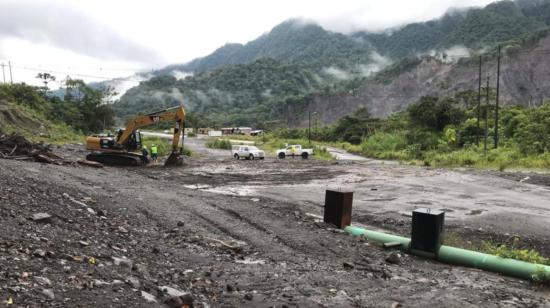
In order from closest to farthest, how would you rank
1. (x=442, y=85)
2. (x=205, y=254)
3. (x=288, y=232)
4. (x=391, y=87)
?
(x=205, y=254), (x=288, y=232), (x=442, y=85), (x=391, y=87)

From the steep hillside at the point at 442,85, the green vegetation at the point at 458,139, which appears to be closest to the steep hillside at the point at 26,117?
the green vegetation at the point at 458,139

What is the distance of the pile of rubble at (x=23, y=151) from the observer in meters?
18.3

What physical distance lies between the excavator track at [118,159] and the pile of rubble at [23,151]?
4833 mm

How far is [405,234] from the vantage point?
11766 mm

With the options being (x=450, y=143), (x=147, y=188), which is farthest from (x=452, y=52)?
(x=147, y=188)

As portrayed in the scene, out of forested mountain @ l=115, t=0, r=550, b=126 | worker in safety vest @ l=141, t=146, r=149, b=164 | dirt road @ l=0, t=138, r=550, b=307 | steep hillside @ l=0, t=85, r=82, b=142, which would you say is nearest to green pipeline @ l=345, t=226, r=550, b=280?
dirt road @ l=0, t=138, r=550, b=307

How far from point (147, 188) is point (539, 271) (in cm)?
1061

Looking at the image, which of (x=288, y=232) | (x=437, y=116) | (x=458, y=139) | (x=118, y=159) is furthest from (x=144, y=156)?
(x=437, y=116)

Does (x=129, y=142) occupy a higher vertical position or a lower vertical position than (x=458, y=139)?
lower

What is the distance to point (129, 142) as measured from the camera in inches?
1022

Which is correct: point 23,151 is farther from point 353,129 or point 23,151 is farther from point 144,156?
point 353,129

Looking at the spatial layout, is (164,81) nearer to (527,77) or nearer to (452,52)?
(452,52)

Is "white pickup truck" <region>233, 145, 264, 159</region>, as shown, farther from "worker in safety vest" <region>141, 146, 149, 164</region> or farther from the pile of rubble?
the pile of rubble

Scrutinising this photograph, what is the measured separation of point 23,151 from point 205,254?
14.2 meters
